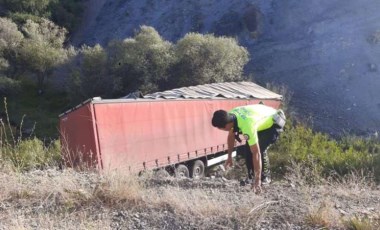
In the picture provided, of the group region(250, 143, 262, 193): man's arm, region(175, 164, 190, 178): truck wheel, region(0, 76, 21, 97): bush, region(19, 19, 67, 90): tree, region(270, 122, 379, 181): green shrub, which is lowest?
→ region(270, 122, 379, 181): green shrub

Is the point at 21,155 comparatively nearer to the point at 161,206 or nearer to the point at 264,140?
the point at 161,206

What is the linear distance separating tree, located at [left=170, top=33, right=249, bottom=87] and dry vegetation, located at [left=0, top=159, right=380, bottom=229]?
2016 cm

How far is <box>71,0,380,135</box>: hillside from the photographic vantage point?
79.2ft

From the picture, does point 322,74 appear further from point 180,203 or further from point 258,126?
point 180,203

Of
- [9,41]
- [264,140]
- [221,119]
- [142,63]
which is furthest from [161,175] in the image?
[9,41]

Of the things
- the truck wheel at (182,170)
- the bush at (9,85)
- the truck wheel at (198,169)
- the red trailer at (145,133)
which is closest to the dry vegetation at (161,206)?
the red trailer at (145,133)

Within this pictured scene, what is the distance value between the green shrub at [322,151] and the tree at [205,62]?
22.7 feet

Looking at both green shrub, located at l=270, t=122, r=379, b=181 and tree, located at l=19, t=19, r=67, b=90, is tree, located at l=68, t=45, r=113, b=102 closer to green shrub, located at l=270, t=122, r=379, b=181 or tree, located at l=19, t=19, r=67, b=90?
tree, located at l=19, t=19, r=67, b=90

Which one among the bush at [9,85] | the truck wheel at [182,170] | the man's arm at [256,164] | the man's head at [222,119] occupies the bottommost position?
the truck wheel at [182,170]

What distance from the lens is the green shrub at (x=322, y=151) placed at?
1388 cm

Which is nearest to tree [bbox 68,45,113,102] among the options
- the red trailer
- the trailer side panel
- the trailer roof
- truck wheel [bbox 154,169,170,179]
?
the trailer roof

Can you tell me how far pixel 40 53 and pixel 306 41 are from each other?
16694mm

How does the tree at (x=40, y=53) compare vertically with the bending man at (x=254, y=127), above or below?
above

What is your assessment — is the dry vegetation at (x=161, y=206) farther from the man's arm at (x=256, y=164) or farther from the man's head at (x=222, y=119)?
the man's head at (x=222, y=119)
